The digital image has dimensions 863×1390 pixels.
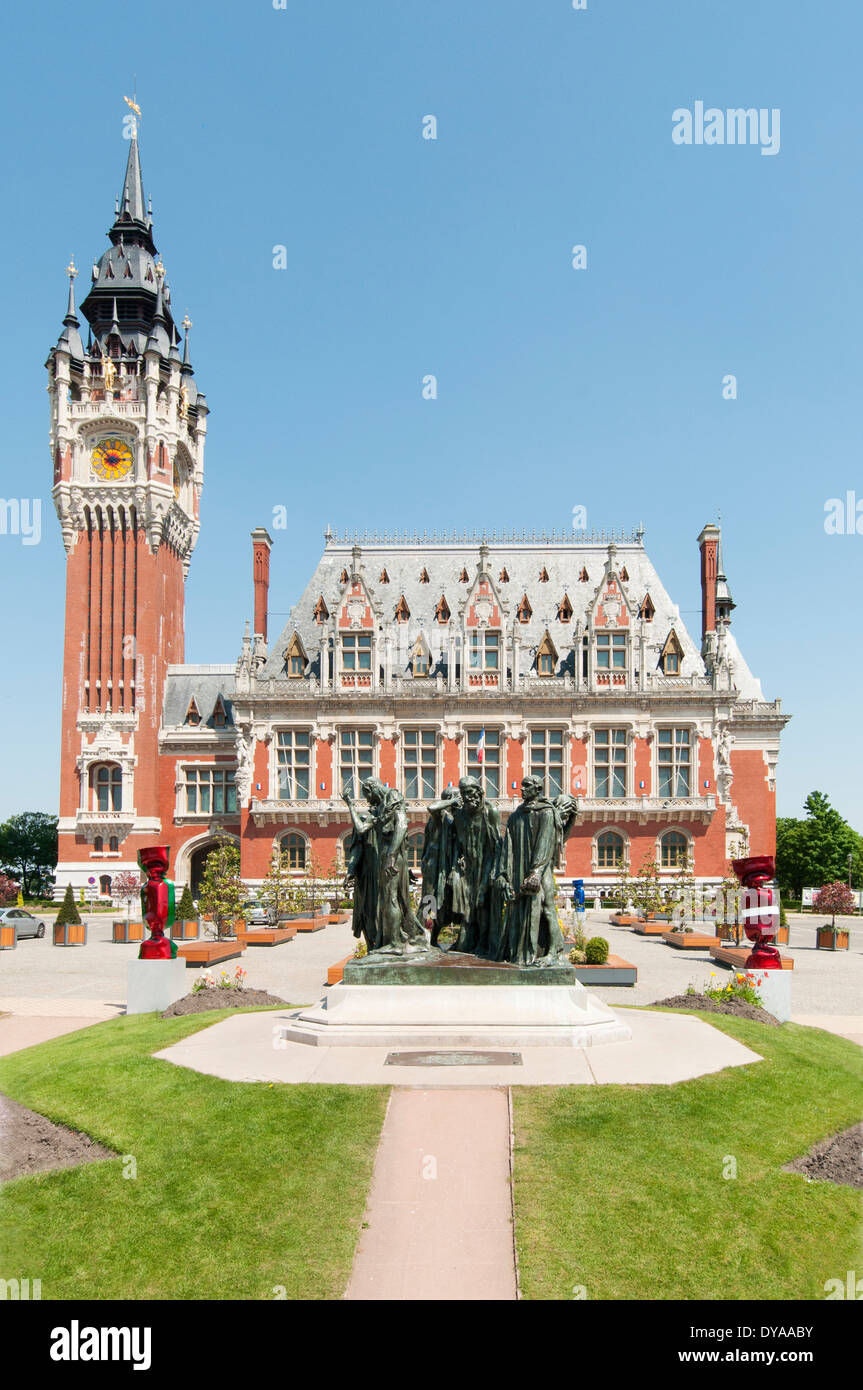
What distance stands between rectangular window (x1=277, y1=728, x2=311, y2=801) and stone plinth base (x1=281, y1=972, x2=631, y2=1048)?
1478 inches

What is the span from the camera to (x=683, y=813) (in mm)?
51156

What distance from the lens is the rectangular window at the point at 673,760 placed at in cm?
5216

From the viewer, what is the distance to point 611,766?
52344 mm

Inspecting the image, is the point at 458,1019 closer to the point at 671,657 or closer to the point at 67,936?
the point at 67,936

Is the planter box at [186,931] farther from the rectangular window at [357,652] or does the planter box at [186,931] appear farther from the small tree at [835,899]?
the small tree at [835,899]

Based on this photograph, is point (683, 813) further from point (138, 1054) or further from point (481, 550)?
point (138, 1054)

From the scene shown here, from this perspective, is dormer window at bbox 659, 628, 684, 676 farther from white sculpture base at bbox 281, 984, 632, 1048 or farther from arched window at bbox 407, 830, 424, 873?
white sculpture base at bbox 281, 984, 632, 1048

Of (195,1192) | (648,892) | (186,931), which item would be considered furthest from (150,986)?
(648,892)

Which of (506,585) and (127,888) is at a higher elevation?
(506,585)

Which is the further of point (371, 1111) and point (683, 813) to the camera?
point (683, 813)

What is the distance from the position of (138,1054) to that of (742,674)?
168 feet

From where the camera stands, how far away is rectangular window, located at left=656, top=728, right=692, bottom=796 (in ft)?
171

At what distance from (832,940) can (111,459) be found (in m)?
46.7

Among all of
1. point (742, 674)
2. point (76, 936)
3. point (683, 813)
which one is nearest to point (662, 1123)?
point (76, 936)
